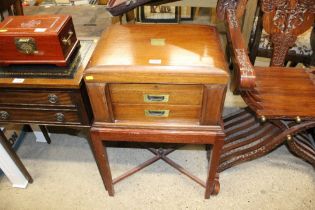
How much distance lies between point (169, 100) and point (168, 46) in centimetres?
21

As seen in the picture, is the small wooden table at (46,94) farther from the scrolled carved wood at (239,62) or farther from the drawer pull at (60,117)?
the scrolled carved wood at (239,62)

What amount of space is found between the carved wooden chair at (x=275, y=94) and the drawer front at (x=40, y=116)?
699 mm

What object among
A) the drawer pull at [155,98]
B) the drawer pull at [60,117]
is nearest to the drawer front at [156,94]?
the drawer pull at [155,98]

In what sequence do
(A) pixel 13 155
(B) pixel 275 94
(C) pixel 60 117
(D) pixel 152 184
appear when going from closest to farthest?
(C) pixel 60 117 → (B) pixel 275 94 → (A) pixel 13 155 → (D) pixel 152 184

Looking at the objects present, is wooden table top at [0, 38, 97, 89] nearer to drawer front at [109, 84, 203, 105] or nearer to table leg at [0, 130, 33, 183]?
drawer front at [109, 84, 203, 105]

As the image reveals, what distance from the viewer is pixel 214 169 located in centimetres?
117

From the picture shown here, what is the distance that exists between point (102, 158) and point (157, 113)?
1.21 ft

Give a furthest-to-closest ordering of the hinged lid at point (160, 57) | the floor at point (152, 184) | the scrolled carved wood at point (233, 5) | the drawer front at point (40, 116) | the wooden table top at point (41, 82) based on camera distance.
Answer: the floor at point (152, 184)
the scrolled carved wood at point (233, 5)
the drawer front at point (40, 116)
the wooden table top at point (41, 82)
the hinged lid at point (160, 57)

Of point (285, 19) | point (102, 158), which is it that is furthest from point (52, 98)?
point (285, 19)

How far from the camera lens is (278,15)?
1.30m

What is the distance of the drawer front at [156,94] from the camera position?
937 millimetres

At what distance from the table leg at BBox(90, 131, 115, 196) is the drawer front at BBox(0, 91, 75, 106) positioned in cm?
18

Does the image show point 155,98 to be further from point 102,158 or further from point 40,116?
point 40,116

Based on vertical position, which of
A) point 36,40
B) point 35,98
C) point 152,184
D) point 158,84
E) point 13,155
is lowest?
point 152,184
